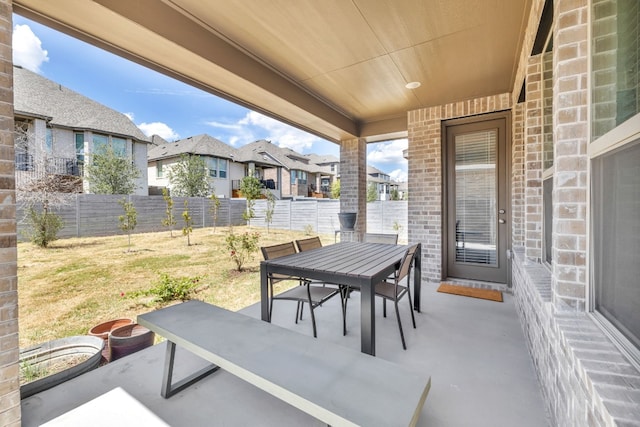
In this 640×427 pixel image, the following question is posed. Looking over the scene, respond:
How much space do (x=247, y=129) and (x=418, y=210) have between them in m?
7.13

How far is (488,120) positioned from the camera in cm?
414

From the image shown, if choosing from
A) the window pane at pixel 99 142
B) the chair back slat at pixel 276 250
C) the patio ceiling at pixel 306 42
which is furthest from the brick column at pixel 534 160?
the window pane at pixel 99 142

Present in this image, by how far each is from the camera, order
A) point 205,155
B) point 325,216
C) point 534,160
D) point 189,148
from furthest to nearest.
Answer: point 189,148
point 205,155
point 325,216
point 534,160

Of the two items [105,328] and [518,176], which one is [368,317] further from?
[518,176]

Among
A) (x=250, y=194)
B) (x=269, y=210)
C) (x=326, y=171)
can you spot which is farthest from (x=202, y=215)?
(x=326, y=171)

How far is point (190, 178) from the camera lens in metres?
6.46

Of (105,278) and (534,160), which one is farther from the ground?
(534,160)

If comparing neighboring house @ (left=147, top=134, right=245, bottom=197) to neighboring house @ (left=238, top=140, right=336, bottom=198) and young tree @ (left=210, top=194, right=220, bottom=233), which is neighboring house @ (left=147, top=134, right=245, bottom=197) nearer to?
neighboring house @ (left=238, top=140, right=336, bottom=198)

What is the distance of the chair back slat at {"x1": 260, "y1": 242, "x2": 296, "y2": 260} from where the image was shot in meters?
2.84

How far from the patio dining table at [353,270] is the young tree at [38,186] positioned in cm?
275

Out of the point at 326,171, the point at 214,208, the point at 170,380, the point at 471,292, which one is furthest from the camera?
the point at 326,171

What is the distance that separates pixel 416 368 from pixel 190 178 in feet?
20.1

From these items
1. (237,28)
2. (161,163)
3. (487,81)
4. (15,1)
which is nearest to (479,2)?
(487,81)

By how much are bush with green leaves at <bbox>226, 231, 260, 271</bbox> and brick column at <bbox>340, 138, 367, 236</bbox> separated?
6.20 ft
